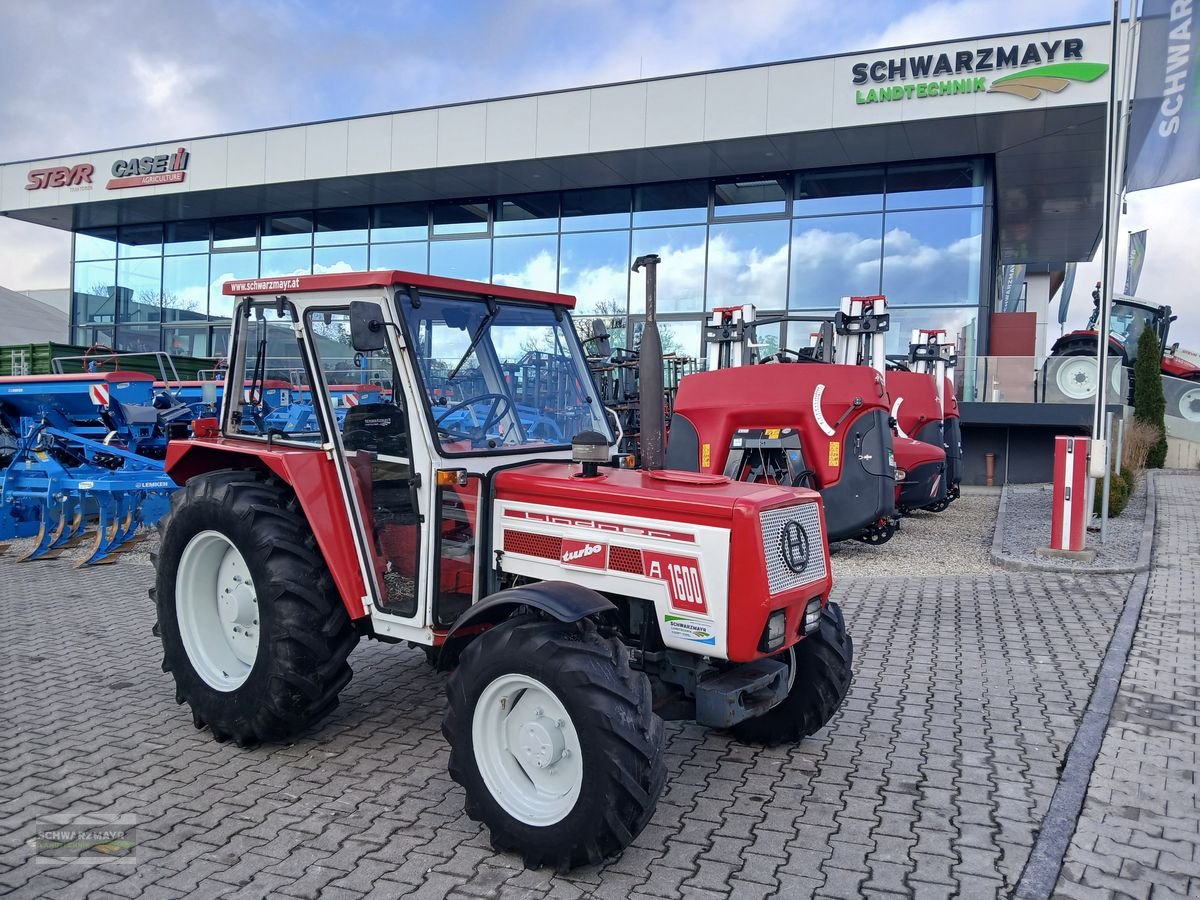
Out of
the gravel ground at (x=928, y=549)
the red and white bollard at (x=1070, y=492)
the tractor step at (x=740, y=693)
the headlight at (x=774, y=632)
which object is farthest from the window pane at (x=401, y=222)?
the headlight at (x=774, y=632)

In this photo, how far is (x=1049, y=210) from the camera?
2180 centimetres

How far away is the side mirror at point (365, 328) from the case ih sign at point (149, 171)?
67.5 ft

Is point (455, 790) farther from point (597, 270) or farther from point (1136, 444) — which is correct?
point (597, 270)

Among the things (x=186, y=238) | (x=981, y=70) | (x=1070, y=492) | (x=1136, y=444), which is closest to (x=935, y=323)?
(x=1136, y=444)

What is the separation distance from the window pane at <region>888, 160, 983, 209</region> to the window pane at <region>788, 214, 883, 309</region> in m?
0.66

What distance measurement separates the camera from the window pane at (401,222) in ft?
71.6

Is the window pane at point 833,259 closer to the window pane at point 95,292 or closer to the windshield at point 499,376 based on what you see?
the windshield at point 499,376

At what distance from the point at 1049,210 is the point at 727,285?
9.00 metres

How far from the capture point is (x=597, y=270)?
1995 centimetres

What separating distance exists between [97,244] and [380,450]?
26.4 m

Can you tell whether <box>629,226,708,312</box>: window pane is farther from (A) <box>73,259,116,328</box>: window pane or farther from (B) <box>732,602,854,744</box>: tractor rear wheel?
(A) <box>73,259,116,328</box>: window pane

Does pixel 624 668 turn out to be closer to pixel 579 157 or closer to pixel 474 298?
pixel 474 298

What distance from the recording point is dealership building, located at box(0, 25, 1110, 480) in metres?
15.5

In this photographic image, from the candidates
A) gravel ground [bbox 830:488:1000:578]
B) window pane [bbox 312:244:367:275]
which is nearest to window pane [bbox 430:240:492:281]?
window pane [bbox 312:244:367:275]
